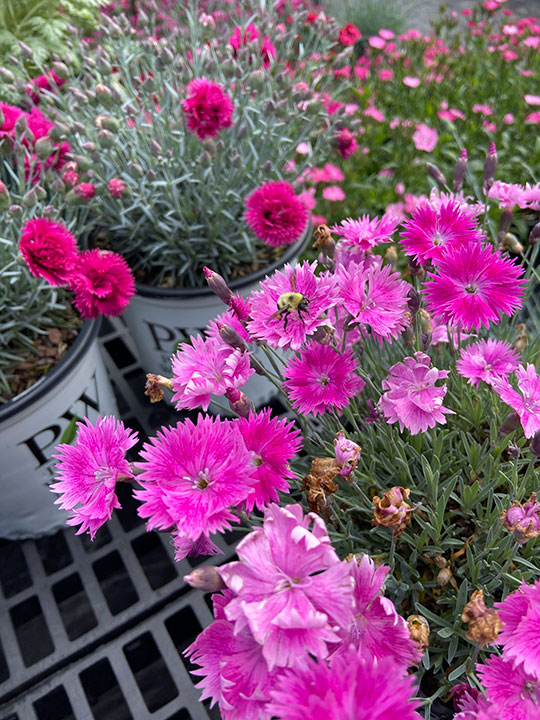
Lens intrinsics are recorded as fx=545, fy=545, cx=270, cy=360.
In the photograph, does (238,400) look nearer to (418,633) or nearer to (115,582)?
(418,633)

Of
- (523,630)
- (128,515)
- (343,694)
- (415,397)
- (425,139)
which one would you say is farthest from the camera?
(425,139)

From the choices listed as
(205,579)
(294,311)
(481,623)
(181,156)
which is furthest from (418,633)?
(181,156)

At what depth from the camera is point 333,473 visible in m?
0.51

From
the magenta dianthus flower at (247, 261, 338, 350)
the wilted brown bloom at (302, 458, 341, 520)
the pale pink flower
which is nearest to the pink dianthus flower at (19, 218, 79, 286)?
the magenta dianthus flower at (247, 261, 338, 350)

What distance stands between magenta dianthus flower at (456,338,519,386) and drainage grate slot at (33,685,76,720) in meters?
0.72

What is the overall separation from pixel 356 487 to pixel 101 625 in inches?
21.9

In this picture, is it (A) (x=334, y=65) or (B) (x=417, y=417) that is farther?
(A) (x=334, y=65)

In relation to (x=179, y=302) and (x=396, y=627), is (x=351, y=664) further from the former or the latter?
(x=179, y=302)

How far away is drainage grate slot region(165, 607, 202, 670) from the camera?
0.84 m

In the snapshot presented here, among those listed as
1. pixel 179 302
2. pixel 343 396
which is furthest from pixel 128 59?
pixel 343 396

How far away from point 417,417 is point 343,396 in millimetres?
73

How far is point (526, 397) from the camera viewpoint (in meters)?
0.52

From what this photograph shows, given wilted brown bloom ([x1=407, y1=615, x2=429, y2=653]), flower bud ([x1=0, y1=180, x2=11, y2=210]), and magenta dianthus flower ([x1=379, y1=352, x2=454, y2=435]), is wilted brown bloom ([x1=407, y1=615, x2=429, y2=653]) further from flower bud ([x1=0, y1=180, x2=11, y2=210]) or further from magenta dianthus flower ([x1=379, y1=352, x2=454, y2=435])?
flower bud ([x1=0, y1=180, x2=11, y2=210])

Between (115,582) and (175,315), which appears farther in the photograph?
(175,315)
